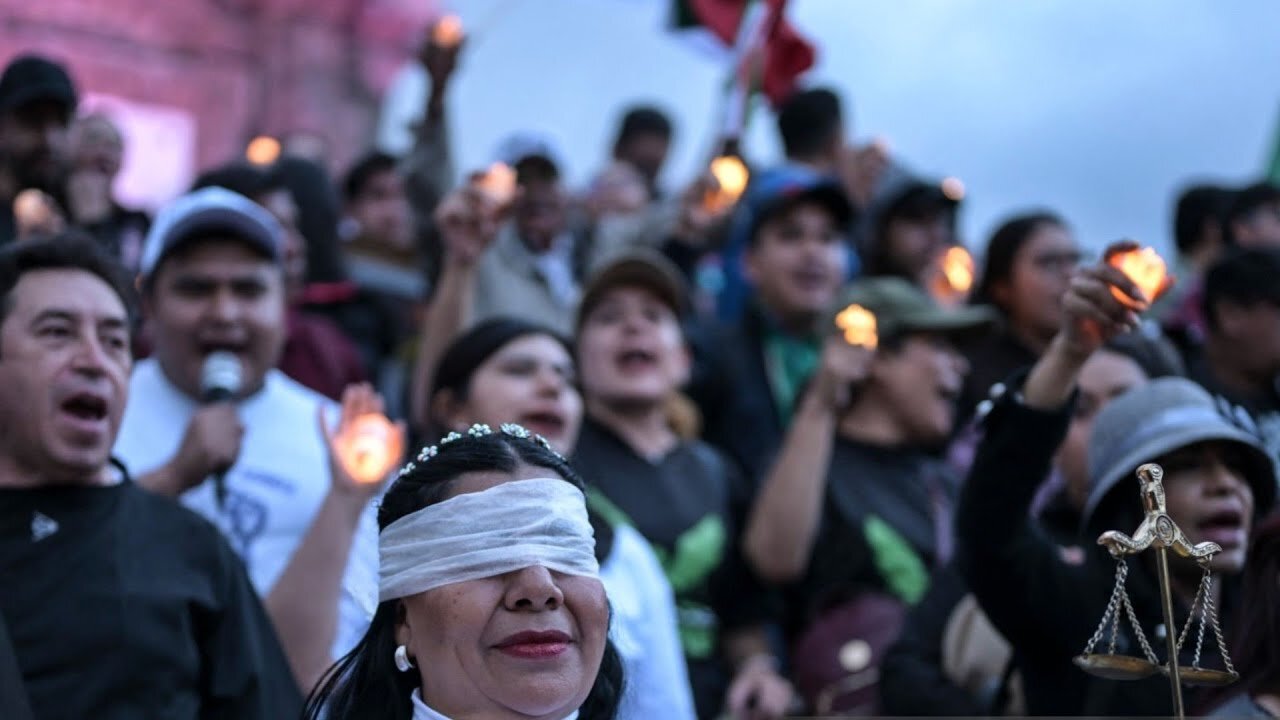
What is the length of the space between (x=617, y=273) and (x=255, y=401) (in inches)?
58.4

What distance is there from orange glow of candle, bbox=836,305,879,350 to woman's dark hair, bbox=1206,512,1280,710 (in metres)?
2.55

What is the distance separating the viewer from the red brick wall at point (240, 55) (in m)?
13.8

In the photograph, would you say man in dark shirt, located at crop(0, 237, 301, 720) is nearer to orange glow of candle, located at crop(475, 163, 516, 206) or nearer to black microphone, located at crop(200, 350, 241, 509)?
black microphone, located at crop(200, 350, 241, 509)

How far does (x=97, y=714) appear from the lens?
3994 millimetres

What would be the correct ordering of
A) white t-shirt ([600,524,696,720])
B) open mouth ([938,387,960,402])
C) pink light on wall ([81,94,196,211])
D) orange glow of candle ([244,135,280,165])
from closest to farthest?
white t-shirt ([600,524,696,720]), open mouth ([938,387,960,402]), orange glow of candle ([244,135,280,165]), pink light on wall ([81,94,196,211])

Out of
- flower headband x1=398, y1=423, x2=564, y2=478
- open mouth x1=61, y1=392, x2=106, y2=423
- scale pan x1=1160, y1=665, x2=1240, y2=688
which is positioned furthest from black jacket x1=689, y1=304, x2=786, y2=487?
scale pan x1=1160, y1=665, x2=1240, y2=688

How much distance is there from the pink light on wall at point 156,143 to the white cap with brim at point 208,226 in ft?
25.3

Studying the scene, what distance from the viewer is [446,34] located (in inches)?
311

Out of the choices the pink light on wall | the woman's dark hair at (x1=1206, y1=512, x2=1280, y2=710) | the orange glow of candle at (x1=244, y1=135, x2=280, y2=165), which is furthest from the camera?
the pink light on wall

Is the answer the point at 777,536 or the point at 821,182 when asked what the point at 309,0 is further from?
the point at 777,536

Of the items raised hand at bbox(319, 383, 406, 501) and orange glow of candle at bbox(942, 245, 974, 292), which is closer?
raised hand at bbox(319, 383, 406, 501)

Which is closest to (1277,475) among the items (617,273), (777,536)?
(777,536)

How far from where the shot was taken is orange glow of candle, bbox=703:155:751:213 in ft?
25.7

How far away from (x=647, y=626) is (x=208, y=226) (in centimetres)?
198
